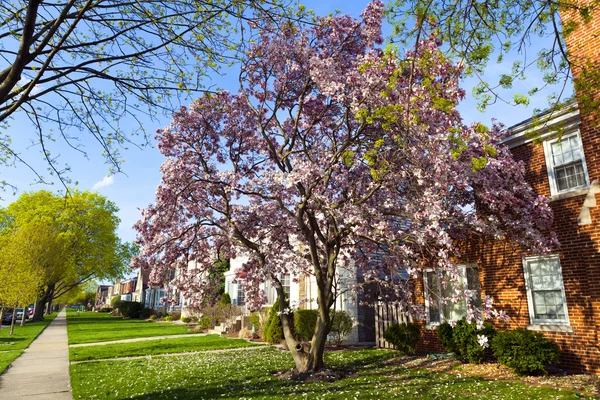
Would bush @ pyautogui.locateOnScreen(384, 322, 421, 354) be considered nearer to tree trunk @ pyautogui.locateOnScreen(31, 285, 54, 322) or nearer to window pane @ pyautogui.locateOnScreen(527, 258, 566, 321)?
window pane @ pyautogui.locateOnScreen(527, 258, 566, 321)

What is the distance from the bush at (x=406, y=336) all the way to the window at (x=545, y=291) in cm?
362

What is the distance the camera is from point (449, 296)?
541 inches

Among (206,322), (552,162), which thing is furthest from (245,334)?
(552,162)

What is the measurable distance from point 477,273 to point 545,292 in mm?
2137

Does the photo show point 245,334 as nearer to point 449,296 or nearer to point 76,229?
point 449,296

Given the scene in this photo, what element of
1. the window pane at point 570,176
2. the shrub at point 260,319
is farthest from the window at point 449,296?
the shrub at point 260,319

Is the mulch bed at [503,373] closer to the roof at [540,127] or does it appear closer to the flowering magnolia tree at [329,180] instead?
the flowering magnolia tree at [329,180]

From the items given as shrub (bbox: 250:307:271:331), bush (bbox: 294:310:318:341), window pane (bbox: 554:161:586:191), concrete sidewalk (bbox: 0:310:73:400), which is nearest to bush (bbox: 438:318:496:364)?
window pane (bbox: 554:161:586:191)

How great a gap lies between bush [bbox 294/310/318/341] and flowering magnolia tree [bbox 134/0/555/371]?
134 inches

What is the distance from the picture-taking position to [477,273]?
13133mm

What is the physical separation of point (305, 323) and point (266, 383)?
7.30 meters

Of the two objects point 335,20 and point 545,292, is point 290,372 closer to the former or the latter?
point 545,292

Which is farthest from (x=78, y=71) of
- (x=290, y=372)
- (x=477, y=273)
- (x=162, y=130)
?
(x=477, y=273)

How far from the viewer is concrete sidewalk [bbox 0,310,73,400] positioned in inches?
373
